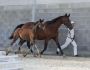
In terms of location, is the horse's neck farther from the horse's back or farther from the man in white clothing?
the horse's back

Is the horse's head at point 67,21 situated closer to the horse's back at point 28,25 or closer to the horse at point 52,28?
the horse at point 52,28

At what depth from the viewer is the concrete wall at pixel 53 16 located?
18.6 m

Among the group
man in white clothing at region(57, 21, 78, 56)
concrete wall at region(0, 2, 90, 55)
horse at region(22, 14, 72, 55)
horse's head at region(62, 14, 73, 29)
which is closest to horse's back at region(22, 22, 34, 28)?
horse at region(22, 14, 72, 55)

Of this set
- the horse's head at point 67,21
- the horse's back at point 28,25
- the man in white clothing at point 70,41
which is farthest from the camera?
the man in white clothing at point 70,41

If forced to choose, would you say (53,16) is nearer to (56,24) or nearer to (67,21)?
(56,24)

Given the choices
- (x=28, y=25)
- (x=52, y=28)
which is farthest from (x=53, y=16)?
(x=28, y=25)

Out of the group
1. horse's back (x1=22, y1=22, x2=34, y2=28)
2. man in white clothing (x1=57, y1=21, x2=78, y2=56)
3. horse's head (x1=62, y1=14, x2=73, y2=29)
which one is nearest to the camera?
horse's head (x1=62, y1=14, x2=73, y2=29)

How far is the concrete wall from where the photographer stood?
731 inches

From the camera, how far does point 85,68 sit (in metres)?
13.2

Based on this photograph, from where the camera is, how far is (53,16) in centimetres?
1928

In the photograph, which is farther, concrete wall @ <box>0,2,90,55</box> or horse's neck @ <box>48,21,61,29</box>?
concrete wall @ <box>0,2,90,55</box>

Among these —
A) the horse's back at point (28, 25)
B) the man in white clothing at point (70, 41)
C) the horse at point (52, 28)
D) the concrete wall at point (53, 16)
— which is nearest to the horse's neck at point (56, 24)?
the horse at point (52, 28)

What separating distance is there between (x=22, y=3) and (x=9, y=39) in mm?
1940

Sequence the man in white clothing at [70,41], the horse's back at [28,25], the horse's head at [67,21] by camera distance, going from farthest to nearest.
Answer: the man in white clothing at [70,41]
the horse's back at [28,25]
the horse's head at [67,21]
